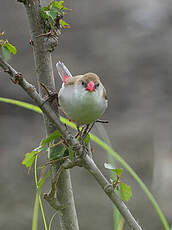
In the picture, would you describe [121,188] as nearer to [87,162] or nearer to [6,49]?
[87,162]

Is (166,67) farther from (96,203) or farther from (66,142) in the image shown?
(66,142)

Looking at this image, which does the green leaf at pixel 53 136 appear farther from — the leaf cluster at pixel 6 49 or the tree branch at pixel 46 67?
the leaf cluster at pixel 6 49

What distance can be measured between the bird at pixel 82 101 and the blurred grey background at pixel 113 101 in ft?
4.75

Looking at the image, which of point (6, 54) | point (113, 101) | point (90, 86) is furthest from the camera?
point (113, 101)

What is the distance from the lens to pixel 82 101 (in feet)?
2.29

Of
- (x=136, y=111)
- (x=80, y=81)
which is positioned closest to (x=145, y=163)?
(x=136, y=111)

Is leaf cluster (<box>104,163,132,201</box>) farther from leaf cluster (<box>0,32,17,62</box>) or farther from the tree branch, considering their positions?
leaf cluster (<box>0,32,17,62</box>)

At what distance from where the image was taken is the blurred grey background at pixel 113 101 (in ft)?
7.72

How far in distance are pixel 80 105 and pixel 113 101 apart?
8.33 ft

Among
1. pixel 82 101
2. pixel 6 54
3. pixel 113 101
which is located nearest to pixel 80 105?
pixel 82 101

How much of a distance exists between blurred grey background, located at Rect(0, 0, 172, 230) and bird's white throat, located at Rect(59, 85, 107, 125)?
147cm

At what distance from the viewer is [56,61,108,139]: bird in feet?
2.23

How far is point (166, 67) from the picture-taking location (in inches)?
137

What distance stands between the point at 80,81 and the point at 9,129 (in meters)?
2.39
